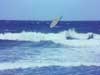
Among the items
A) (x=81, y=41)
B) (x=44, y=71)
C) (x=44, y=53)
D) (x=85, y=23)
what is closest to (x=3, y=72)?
(x=44, y=71)

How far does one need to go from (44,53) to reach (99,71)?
369cm

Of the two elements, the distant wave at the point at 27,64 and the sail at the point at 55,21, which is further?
the sail at the point at 55,21

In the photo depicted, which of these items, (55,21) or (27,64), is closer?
(27,64)

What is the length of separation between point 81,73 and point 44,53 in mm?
3660

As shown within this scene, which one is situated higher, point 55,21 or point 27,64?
point 27,64

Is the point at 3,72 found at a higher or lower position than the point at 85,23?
higher

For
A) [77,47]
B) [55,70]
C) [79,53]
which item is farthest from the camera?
[77,47]

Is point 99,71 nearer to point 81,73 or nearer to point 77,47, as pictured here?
point 81,73

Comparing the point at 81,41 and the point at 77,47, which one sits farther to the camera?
Result: the point at 81,41

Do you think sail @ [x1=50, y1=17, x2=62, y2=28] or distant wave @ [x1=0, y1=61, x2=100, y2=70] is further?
sail @ [x1=50, y1=17, x2=62, y2=28]

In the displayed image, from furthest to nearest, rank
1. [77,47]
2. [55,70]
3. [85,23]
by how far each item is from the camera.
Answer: [85,23] → [77,47] → [55,70]

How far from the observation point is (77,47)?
46.2 feet

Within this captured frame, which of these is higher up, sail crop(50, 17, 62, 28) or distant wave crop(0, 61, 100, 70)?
distant wave crop(0, 61, 100, 70)

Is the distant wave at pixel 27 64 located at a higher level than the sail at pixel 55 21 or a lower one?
higher
